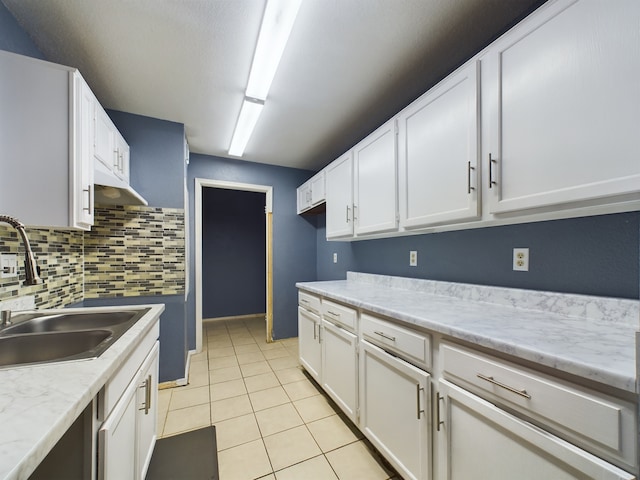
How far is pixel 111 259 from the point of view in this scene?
2250 mm

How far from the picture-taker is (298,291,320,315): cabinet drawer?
2246mm

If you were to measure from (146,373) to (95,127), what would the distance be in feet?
4.79

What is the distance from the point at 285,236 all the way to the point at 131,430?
8.98 feet

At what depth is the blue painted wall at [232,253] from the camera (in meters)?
4.55

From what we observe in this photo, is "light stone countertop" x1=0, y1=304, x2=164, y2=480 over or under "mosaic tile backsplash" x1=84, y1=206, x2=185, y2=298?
under

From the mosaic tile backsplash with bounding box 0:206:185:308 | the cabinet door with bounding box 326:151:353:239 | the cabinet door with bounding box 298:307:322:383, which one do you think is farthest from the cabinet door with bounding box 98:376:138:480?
the cabinet door with bounding box 326:151:353:239

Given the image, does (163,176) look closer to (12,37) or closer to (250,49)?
(12,37)

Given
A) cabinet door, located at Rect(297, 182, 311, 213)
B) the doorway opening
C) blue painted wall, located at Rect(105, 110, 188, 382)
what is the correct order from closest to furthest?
blue painted wall, located at Rect(105, 110, 188, 382), the doorway opening, cabinet door, located at Rect(297, 182, 311, 213)

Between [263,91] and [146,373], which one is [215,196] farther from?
[146,373]

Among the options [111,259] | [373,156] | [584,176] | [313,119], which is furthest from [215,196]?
[584,176]

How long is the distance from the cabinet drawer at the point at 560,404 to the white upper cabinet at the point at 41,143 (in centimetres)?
189

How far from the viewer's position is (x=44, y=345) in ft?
3.50

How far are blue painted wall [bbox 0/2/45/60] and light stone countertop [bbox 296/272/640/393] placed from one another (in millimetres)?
2336

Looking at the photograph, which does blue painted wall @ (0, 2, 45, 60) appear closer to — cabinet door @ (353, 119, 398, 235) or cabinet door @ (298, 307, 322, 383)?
cabinet door @ (353, 119, 398, 235)
